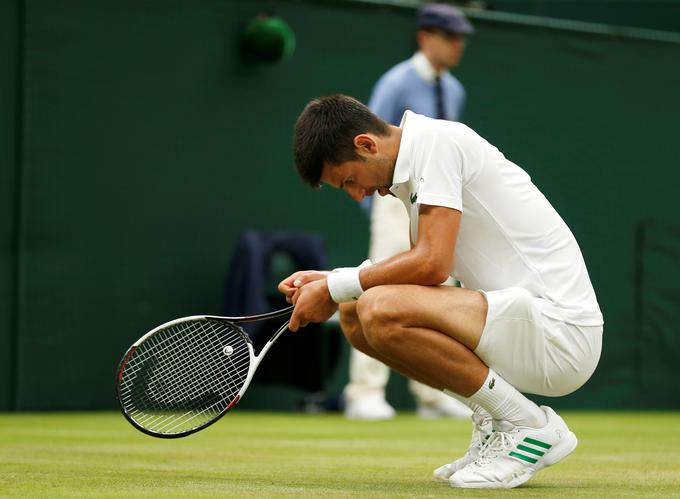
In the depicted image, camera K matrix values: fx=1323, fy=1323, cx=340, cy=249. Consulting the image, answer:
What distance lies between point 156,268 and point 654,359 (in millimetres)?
3273

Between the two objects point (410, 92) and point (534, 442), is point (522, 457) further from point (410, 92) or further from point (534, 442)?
point (410, 92)

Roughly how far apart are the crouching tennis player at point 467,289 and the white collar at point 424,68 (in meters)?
3.17

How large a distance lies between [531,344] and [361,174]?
62 cm

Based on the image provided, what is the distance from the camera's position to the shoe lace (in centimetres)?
339

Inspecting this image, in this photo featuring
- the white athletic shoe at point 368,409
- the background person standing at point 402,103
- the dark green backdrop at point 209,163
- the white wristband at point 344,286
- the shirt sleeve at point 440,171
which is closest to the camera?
the shirt sleeve at point 440,171

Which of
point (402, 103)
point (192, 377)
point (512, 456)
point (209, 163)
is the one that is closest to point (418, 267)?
point (512, 456)

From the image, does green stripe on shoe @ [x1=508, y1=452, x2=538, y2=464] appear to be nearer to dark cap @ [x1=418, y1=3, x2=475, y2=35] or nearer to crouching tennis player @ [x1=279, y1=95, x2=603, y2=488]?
crouching tennis player @ [x1=279, y1=95, x2=603, y2=488]

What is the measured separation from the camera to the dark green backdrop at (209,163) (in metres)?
6.69

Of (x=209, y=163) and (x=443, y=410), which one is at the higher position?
(x=209, y=163)

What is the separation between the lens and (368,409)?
21.6ft

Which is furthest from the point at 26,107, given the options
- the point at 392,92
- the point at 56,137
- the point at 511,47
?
the point at 511,47

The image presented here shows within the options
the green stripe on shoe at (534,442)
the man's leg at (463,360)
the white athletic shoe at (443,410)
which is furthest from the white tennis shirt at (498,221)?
the white athletic shoe at (443,410)

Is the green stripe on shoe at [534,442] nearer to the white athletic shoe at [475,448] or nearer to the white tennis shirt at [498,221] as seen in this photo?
the white athletic shoe at [475,448]

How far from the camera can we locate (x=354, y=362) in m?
6.65
